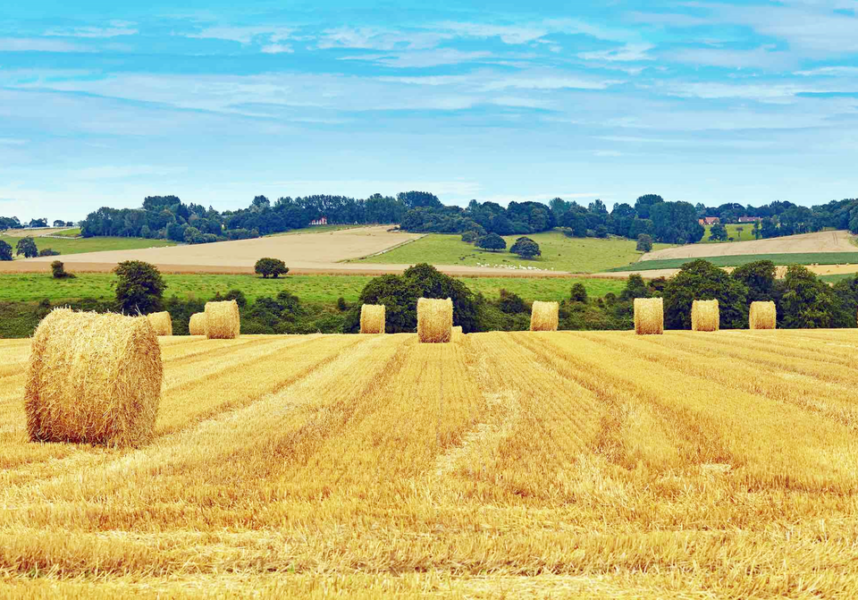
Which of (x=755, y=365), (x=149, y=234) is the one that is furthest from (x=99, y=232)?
(x=755, y=365)

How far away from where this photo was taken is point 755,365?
18484 millimetres

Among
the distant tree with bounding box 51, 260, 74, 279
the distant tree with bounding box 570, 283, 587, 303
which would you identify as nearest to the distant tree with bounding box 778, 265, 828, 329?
the distant tree with bounding box 570, 283, 587, 303

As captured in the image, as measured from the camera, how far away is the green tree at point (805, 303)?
50469 mm

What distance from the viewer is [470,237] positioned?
445ft

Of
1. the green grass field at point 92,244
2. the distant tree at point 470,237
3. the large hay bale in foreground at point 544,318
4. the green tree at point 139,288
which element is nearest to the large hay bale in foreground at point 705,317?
the large hay bale in foreground at point 544,318

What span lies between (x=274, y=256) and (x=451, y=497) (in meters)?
107

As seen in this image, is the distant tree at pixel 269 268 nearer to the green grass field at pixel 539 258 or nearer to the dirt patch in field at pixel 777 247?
the green grass field at pixel 539 258

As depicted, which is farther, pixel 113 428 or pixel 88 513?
pixel 113 428

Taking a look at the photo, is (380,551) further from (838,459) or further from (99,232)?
(99,232)

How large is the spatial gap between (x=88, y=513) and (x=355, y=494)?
2376 millimetres

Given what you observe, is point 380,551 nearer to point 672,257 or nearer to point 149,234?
point 672,257

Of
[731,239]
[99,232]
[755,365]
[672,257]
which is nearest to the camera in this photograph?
[755,365]

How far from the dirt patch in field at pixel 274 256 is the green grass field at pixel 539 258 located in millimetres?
3520

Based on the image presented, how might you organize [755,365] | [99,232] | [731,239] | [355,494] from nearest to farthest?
[355,494]
[755,365]
[99,232]
[731,239]
